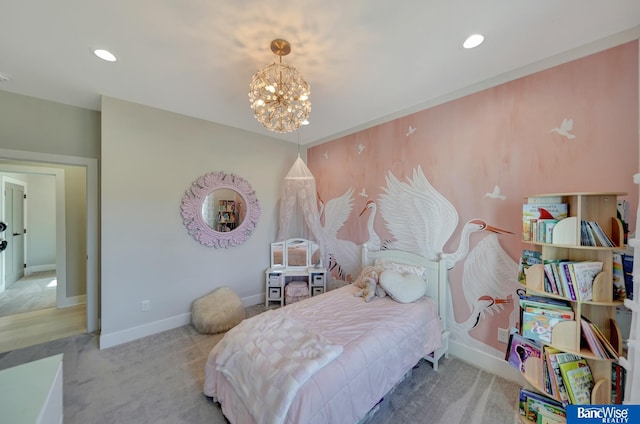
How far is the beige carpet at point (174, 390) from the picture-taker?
1.62 m

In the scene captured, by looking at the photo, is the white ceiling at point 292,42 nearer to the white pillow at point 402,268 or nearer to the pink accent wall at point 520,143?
the pink accent wall at point 520,143

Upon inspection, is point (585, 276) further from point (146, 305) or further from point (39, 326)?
point (39, 326)

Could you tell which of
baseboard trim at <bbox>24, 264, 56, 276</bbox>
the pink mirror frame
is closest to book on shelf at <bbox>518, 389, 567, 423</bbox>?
the pink mirror frame

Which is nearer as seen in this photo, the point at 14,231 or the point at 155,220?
the point at 155,220

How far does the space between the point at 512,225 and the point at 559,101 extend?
103 centimetres

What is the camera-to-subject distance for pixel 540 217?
1.58 m

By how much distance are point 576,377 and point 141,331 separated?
3.88 meters

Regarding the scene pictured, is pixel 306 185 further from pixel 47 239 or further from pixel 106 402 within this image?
pixel 47 239

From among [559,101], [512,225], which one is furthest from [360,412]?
[559,101]

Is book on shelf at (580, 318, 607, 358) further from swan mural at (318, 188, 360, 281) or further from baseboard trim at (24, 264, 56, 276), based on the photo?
baseboard trim at (24, 264, 56, 276)

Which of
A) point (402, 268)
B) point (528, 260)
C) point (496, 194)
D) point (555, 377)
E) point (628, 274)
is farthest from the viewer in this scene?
point (402, 268)

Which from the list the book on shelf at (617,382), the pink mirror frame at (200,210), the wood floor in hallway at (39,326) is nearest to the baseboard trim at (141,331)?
the wood floor in hallway at (39,326)

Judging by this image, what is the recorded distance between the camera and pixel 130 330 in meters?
2.57

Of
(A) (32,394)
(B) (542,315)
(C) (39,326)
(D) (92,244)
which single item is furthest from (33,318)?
(B) (542,315)
